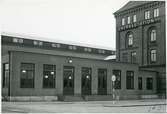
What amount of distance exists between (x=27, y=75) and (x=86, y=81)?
29.1 ft

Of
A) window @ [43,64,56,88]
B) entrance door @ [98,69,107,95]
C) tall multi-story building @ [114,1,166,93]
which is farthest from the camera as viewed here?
tall multi-story building @ [114,1,166,93]

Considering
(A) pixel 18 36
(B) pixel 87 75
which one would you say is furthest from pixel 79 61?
(A) pixel 18 36

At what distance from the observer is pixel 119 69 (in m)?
46.2

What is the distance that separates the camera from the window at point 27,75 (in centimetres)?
3634

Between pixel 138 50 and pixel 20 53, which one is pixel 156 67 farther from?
pixel 20 53

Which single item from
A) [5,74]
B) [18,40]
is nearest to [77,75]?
[5,74]

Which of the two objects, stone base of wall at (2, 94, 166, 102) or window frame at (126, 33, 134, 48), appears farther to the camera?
window frame at (126, 33, 134, 48)

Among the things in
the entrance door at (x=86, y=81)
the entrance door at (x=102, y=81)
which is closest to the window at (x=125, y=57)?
the entrance door at (x=102, y=81)

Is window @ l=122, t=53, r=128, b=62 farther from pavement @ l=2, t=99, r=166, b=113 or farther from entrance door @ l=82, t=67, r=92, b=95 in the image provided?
pavement @ l=2, t=99, r=166, b=113

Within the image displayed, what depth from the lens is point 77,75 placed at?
41.3 m

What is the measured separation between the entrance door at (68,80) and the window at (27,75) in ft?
15.2

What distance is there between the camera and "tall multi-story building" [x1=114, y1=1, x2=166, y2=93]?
51156 mm

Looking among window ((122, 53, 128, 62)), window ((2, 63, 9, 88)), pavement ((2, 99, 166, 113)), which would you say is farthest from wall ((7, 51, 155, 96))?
window ((122, 53, 128, 62))

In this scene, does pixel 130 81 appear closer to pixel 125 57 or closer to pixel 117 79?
pixel 117 79
